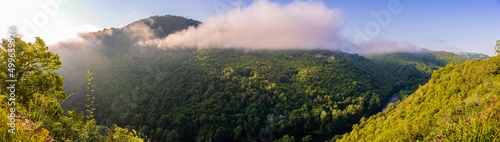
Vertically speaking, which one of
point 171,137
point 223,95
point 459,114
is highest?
point 459,114

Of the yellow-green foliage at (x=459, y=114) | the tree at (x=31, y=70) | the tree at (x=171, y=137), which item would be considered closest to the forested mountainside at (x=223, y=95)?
the tree at (x=171, y=137)

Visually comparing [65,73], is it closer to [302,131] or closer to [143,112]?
[143,112]

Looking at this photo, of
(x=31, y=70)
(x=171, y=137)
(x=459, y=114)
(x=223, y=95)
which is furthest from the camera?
(x=223, y=95)

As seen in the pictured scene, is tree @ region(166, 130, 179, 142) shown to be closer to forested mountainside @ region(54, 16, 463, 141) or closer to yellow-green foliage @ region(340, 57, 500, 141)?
forested mountainside @ region(54, 16, 463, 141)

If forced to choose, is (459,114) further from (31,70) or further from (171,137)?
(171,137)

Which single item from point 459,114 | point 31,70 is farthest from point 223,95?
point 459,114

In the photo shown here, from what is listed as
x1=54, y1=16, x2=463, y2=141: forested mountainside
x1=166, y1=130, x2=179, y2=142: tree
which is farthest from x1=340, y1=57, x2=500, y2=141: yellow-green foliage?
x1=166, y1=130, x2=179, y2=142: tree

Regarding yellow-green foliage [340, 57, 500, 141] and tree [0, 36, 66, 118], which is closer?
yellow-green foliage [340, 57, 500, 141]

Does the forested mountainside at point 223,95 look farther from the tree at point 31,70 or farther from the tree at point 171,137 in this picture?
the tree at point 31,70
